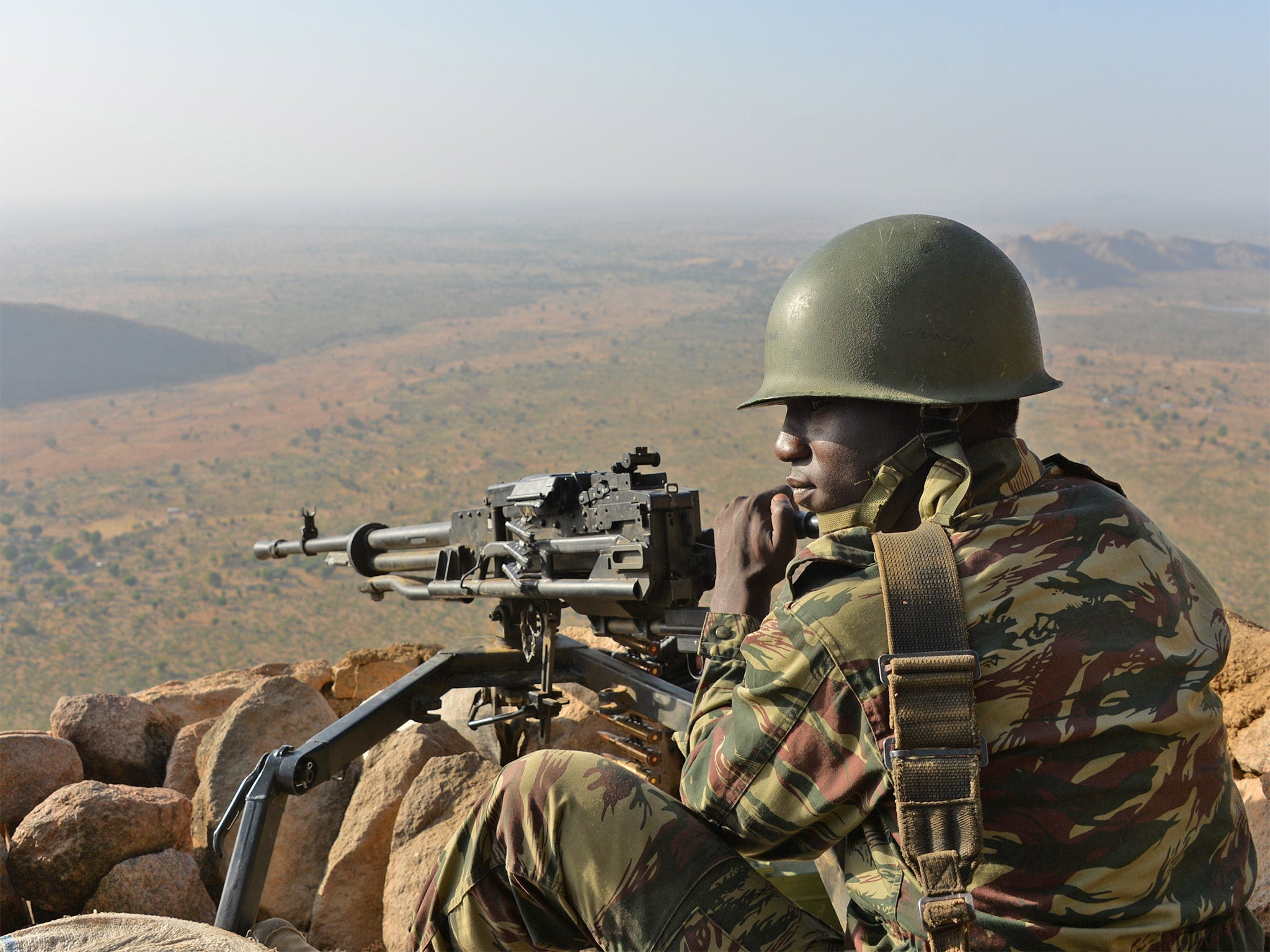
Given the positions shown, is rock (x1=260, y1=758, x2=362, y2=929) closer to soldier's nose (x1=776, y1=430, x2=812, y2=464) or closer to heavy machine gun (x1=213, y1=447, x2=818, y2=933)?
heavy machine gun (x1=213, y1=447, x2=818, y2=933)

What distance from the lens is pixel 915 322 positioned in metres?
2.80

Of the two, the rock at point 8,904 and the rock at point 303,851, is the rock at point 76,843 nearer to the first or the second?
the rock at point 8,904

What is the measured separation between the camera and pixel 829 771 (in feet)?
7.60

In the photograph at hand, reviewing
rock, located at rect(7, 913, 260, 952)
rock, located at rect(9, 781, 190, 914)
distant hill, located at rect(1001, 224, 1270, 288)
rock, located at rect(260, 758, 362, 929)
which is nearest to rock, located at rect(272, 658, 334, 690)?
rock, located at rect(260, 758, 362, 929)

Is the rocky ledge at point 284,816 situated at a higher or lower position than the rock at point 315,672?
higher

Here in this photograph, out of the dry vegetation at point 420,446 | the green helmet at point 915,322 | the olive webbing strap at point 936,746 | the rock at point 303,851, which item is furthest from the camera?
the dry vegetation at point 420,446

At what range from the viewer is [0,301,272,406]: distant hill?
57656mm

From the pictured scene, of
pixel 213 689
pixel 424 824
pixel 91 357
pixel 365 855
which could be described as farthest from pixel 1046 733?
pixel 91 357

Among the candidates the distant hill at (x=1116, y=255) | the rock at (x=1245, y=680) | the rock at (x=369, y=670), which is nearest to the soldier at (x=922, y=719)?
the rock at (x=1245, y=680)

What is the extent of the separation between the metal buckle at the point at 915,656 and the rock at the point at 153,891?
3741 millimetres

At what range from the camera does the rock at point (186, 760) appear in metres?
5.95

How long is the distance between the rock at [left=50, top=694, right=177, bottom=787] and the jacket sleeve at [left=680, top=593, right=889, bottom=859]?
15.2 ft

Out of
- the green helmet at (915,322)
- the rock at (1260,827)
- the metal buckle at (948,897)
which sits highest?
the green helmet at (915,322)

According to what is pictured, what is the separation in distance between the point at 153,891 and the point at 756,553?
333 centimetres
